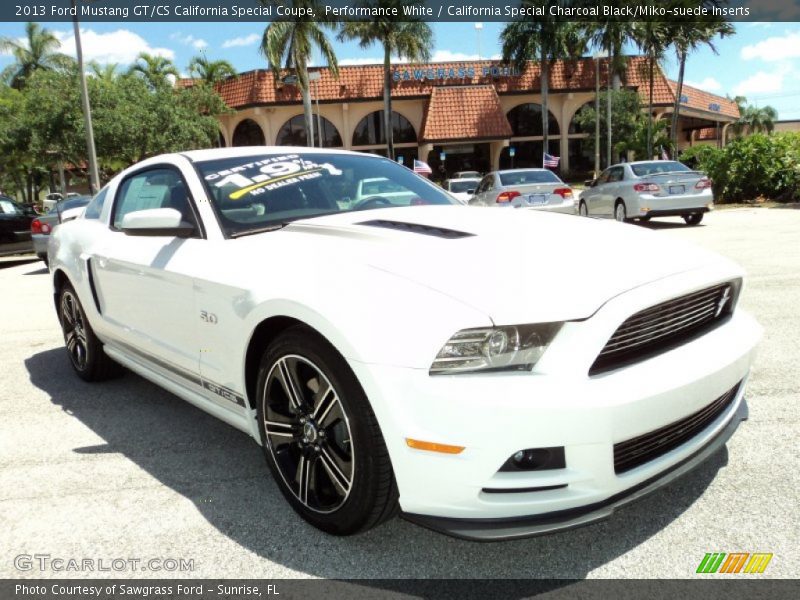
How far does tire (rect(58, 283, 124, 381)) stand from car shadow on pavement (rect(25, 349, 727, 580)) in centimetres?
95

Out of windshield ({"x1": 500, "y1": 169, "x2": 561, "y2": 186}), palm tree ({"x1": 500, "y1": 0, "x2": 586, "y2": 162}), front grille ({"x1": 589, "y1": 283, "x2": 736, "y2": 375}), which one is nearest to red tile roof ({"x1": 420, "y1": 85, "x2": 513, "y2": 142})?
palm tree ({"x1": 500, "y1": 0, "x2": 586, "y2": 162})

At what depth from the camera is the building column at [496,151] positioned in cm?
4262

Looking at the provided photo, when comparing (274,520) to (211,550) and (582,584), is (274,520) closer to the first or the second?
(211,550)

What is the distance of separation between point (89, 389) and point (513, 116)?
42868mm

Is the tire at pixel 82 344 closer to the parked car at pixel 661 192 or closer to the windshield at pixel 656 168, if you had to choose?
the parked car at pixel 661 192

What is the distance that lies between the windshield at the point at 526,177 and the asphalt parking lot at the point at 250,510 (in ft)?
36.1

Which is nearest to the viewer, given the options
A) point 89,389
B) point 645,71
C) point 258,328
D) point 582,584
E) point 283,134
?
point 582,584

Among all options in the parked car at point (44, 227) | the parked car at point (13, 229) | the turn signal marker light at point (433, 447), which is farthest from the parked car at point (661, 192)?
the turn signal marker light at point (433, 447)

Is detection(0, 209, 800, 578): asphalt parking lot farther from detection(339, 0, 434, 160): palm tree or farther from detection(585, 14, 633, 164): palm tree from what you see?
detection(585, 14, 633, 164): palm tree

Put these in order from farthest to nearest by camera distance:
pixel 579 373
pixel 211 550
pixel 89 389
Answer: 1. pixel 89 389
2. pixel 211 550
3. pixel 579 373

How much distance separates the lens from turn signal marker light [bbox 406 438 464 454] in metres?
A: 2.17

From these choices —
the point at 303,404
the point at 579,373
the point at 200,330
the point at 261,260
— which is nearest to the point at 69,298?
the point at 200,330

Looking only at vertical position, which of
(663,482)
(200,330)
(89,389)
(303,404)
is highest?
(200,330)

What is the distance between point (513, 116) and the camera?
44656 mm
